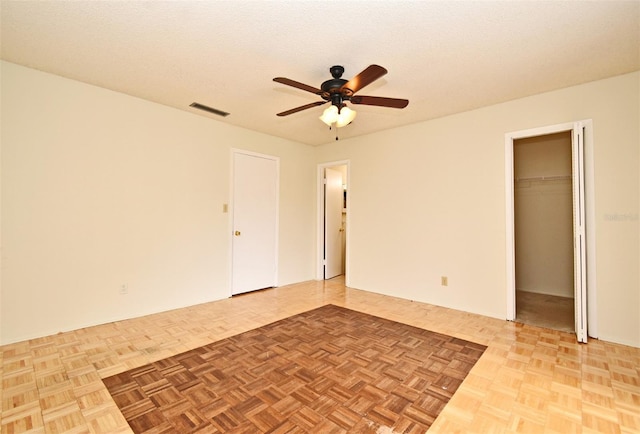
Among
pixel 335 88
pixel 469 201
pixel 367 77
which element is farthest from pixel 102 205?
pixel 469 201

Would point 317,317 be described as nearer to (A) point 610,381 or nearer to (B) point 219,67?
(A) point 610,381

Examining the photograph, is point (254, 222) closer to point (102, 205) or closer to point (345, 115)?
point (102, 205)

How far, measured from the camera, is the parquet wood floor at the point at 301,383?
67.2 inches

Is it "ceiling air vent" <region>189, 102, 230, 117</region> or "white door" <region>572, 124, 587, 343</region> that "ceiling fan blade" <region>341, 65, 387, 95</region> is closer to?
"ceiling air vent" <region>189, 102, 230, 117</region>

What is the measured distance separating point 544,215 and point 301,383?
15.0 feet

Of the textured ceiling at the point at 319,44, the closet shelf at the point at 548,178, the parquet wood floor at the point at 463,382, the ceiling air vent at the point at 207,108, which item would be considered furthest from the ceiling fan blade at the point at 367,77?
the closet shelf at the point at 548,178

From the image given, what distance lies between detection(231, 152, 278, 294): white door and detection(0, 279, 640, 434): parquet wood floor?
0.87m

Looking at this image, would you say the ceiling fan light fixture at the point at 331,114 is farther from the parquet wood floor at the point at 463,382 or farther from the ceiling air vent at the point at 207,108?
the parquet wood floor at the point at 463,382

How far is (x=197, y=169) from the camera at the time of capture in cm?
389

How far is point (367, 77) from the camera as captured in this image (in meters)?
2.04

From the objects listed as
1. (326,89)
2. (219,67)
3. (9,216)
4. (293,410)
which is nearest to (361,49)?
(326,89)

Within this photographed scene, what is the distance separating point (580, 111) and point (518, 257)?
2612 millimetres

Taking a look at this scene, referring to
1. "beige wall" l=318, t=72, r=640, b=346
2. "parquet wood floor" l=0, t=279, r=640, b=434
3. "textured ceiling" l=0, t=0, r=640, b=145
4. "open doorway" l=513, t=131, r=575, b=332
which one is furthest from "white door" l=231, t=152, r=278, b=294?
"open doorway" l=513, t=131, r=575, b=332

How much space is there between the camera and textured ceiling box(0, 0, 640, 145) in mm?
1896
